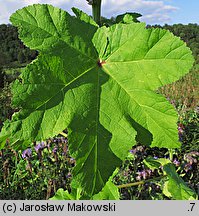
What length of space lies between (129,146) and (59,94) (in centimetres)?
19

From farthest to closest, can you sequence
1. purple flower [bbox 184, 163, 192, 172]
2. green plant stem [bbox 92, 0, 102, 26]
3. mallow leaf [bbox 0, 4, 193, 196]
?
purple flower [bbox 184, 163, 192, 172], green plant stem [bbox 92, 0, 102, 26], mallow leaf [bbox 0, 4, 193, 196]

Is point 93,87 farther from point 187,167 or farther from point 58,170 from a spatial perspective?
point 187,167

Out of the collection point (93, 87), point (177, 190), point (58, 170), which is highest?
point (93, 87)

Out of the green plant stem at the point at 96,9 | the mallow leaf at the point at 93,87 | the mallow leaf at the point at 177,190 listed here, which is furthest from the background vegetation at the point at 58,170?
the mallow leaf at the point at 93,87

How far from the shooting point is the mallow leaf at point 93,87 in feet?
2.34

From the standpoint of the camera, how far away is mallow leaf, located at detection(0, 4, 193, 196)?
2.34ft

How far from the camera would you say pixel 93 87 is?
0.76 m

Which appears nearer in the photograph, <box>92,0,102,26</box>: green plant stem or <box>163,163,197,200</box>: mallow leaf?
<box>92,0,102,26</box>: green plant stem

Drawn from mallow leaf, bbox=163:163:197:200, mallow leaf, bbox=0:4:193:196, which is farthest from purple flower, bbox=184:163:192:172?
mallow leaf, bbox=0:4:193:196

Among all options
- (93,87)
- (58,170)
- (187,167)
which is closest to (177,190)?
(93,87)

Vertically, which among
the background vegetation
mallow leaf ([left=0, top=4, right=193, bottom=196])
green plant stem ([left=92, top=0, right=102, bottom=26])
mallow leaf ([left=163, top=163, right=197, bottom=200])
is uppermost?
green plant stem ([left=92, top=0, right=102, bottom=26])

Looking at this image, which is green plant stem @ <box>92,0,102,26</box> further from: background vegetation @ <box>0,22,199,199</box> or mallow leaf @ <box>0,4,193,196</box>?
background vegetation @ <box>0,22,199,199</box>

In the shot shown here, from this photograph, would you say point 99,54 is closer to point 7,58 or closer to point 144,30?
point 144,30
